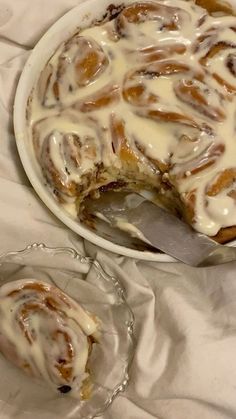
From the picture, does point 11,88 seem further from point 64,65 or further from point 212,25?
point 212,25

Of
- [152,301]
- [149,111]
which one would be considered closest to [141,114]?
[149,111]

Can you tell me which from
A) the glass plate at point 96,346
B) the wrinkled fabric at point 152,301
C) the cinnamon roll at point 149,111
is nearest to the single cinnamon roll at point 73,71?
the cinnamon roll at point 149,111

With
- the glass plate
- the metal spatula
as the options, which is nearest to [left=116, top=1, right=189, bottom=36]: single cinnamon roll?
the metal spatula

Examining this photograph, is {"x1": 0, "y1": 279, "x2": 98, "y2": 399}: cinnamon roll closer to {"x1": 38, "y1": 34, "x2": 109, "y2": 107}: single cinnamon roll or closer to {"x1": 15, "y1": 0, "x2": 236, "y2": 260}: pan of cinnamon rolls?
{"x1": 15, "y1": 0, "x2": 236, "y2": 260}: pan of cinnamon rolls

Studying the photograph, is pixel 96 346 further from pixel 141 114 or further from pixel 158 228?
pixel 141 114

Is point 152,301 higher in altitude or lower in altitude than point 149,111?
lower

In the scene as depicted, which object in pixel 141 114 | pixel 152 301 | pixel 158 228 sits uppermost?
pixel 141 114

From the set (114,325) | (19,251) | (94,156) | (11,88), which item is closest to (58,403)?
(114,325)
